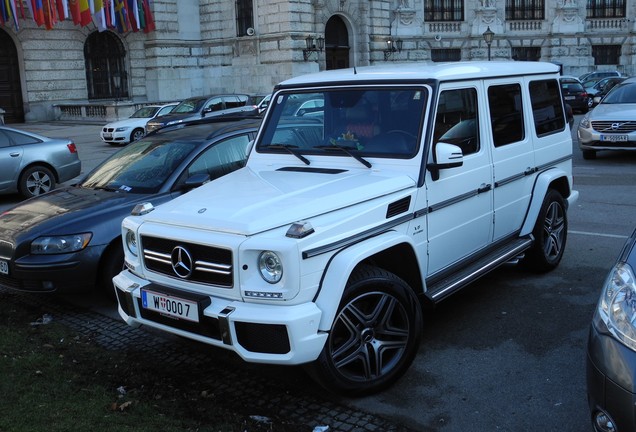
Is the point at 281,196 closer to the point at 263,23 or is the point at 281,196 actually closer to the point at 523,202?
the point at 523,202

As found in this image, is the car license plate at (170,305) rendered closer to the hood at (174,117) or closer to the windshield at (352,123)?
the windshield at (352,123)

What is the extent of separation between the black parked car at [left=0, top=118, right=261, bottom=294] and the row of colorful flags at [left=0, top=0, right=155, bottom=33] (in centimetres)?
2878

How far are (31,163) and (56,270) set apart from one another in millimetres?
7741

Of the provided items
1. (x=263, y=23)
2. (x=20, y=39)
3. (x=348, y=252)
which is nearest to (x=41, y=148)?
(x=348, y=252)

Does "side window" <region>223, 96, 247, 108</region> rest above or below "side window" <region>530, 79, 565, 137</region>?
below

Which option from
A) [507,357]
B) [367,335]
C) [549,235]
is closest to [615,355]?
[367,335]

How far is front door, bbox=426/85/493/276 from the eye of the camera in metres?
5.22

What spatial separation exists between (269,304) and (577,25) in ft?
159

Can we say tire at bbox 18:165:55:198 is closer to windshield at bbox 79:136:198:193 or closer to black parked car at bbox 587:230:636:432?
windshield at bbox 79:136:198:193

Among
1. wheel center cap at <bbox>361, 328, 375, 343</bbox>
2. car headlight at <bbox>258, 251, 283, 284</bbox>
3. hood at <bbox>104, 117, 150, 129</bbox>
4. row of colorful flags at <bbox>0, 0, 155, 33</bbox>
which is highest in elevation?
row of colorful flags at <bbox>0, 0, 155, 33</bbox>

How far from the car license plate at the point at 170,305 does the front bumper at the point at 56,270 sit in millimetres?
1980

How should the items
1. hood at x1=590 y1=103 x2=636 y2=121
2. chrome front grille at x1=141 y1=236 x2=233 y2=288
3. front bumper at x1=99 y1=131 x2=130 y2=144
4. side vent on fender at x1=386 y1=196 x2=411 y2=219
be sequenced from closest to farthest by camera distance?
chrome front grille at x1=141 y1=236 x2=233 y2=288, side vent on fender at x1=386 y1=196 x2=411 y2=219, hood at x1=590 y1=103 x2=636 y2=121, front bumper at x1=99 y1=131 x2=130 y2=144

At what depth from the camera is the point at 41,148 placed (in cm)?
1345

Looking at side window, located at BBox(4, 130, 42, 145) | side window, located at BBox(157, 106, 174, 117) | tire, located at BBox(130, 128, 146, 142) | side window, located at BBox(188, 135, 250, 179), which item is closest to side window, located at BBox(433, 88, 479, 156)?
side window, located at BBox(188, 135, 250, 179)
